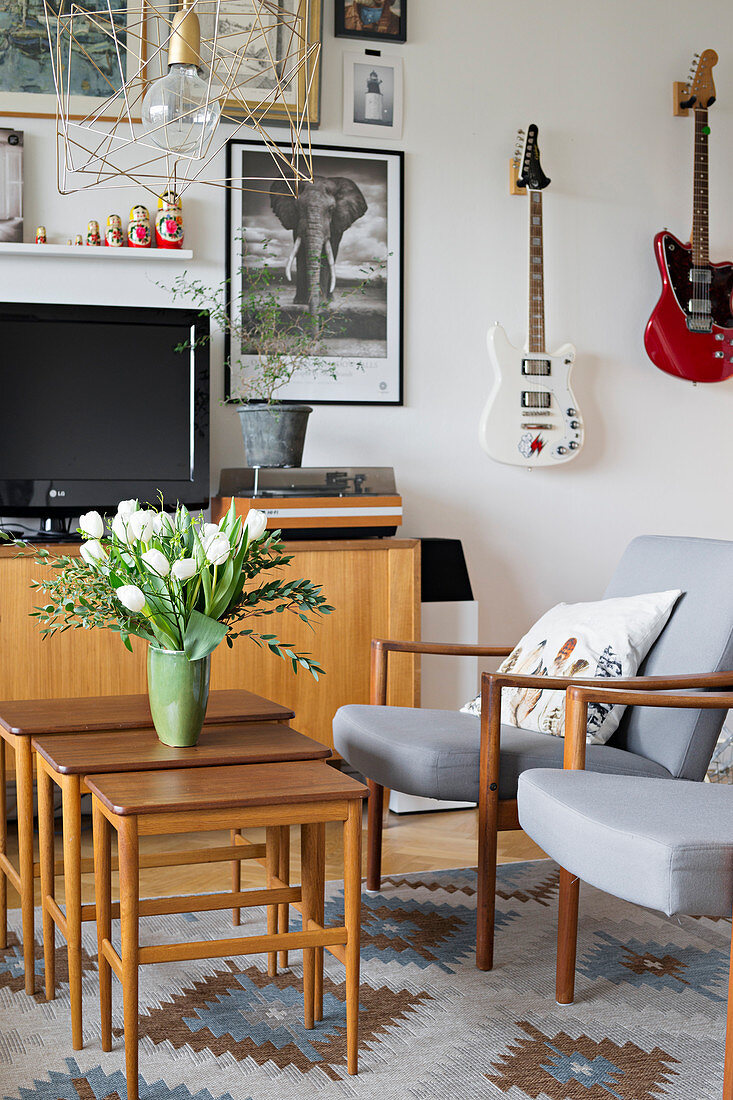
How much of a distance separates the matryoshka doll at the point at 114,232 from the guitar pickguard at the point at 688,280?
1861 mm

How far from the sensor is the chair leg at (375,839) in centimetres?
259

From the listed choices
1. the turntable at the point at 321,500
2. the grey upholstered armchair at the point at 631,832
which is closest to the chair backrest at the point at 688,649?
the grey upholstered armchair at the point at 631,832

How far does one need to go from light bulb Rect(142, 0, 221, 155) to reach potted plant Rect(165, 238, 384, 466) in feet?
5.72

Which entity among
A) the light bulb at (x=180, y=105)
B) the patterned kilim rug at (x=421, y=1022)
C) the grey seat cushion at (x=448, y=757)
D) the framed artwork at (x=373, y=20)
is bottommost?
the patterned kilim rug at (x=421, y=1022)

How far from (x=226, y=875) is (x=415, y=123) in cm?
246

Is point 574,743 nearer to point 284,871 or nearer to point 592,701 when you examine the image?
point 592,701

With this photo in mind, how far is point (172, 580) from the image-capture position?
1.88 m

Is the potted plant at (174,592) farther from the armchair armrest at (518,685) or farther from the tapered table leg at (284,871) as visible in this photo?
the armchair armrest at (518,685)

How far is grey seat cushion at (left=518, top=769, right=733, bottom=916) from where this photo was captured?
1.58m

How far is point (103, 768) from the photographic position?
179 centimetres

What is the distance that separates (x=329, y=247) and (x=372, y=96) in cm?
51

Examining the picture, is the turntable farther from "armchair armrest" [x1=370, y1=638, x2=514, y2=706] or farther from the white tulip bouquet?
the white tulip bouquet

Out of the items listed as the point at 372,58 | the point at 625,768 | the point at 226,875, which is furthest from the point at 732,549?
the point at 372,58

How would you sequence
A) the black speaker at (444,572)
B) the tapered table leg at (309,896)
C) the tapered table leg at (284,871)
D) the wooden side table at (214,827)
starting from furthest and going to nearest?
1. the black speaker at (444,572)
2. the tapered table leg at (284,871)
3. the tapered table leg at (309,896)
4. the wooden side table at (214,827)
